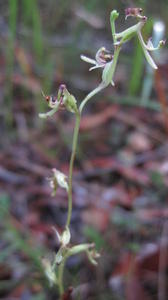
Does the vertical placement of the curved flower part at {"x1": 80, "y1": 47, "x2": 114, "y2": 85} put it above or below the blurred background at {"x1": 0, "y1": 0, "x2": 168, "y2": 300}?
above

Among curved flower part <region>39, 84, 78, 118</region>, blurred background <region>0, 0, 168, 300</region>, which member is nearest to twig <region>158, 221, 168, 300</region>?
blurred background <region>0, 0, 168, 300</region>

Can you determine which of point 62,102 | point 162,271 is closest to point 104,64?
point 62,102

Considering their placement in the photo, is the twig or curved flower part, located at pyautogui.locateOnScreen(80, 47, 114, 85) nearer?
curved flower part, located at pyautogui.locateOnScreen(80, 47, 114, 85)

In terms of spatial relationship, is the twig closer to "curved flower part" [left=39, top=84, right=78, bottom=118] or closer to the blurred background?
the blurred background

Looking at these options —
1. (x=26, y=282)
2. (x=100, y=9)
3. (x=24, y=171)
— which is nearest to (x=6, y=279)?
(x=26, y=282)

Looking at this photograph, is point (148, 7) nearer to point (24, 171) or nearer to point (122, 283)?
point (24, 171)

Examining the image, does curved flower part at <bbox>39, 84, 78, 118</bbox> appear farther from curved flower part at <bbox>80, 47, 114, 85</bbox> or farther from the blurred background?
the blurred background

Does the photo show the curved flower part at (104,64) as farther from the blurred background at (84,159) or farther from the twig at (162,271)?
the twig at (162,271)

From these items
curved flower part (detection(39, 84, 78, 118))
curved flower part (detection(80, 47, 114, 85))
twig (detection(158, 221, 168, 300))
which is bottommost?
twig (detection(158, 221, 168, 300))
